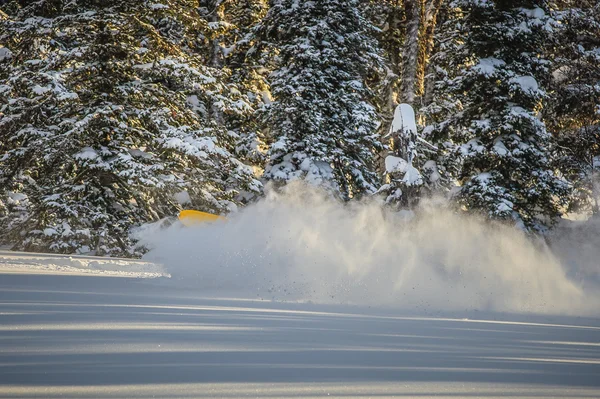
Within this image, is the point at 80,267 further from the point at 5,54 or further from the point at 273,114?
the point at 5,54

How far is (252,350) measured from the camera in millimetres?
3781

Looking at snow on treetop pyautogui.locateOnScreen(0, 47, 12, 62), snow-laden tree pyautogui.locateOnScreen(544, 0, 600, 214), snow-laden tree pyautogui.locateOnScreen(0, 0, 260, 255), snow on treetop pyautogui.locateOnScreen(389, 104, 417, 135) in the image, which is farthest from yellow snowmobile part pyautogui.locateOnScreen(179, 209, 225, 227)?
snow-laden tree pyautogui.locateOnScreen(544, 0, 600, 214)

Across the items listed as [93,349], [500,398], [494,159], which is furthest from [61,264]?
[494,159]

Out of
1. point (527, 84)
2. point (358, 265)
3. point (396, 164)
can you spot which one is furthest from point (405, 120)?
point (358, 265)

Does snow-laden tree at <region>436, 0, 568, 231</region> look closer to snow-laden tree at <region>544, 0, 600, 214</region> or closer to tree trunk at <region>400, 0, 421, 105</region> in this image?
tree trunk at <region>400, 0, 421, 105</region>

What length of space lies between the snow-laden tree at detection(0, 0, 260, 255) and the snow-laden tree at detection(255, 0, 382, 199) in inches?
89.2

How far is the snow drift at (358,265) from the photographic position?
8.23 metres

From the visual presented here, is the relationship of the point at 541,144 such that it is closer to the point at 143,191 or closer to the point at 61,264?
the point at 143,191

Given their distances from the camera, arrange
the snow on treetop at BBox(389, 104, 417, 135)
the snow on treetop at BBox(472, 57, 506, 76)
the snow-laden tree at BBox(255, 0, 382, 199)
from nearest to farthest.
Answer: the snow on treetop at BBox(472, 57, 506, 76), the snow on treetop at BBox(389, 104, 417, 135), the snow-laden tree at BBox(255, 0, 382, 199)

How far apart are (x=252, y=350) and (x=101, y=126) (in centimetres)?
1172

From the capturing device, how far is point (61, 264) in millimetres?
8398

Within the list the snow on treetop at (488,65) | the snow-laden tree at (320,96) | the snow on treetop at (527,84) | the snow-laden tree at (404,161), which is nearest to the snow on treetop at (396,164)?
the snow-laden tree at (404,161)

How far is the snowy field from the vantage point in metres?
2.92

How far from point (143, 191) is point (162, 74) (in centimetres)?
361
